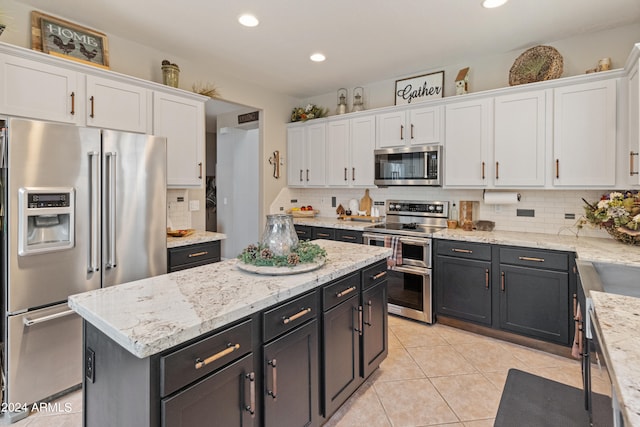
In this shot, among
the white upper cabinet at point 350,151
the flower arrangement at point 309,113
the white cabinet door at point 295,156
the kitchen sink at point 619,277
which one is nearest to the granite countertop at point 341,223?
the white upper cabinet at point 350,151

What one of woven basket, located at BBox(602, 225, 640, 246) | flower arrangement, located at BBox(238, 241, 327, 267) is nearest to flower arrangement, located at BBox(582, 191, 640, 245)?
woven basket, located at BBox(602, 225, 640, 246)

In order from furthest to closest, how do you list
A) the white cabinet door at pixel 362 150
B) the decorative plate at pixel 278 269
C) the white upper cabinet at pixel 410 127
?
the white cabinet door at pixel 362 150, the white upper cabinet at pixel 410 127, the decorative plate at pixel 278 269

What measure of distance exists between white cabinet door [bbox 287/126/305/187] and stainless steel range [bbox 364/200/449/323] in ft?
4.86

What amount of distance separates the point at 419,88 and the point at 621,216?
233 cm

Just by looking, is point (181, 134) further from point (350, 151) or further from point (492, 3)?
point (492, 3)

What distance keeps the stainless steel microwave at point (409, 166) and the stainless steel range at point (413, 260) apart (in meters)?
0.41

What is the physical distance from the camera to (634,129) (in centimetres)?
238

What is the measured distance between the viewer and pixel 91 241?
225 centimetres

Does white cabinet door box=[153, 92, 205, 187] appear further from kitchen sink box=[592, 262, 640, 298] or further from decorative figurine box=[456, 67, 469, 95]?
kitchen sink box=[592, 262, 640, 298]

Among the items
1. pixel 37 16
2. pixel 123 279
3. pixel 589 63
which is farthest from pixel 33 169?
pixel 589 63

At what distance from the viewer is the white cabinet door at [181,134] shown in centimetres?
306

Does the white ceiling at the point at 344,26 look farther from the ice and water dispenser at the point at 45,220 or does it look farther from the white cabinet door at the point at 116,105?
the ice and water dispenser at the point at 45,220

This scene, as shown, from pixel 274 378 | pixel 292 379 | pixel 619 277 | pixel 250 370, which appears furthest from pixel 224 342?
pixel 619 277

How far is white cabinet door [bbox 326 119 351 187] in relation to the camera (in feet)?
14.0
